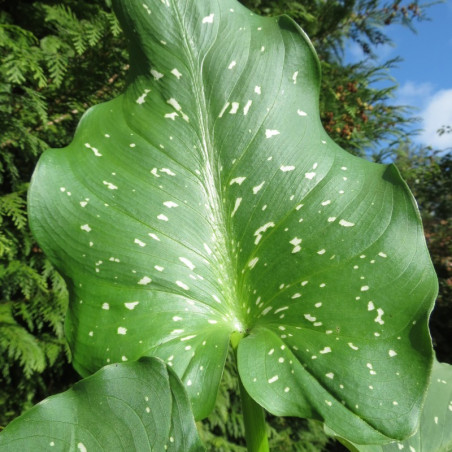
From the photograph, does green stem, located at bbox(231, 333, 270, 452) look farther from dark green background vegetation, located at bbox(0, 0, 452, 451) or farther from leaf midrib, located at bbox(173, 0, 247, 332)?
Result: dark green background vegetation, located at bbox(0, 0, 452, 451)

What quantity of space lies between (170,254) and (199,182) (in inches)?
4.1

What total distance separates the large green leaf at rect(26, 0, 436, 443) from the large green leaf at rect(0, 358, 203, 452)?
0.10 metres

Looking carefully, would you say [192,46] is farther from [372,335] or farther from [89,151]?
[372,335]

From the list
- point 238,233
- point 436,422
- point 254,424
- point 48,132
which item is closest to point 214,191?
point 238,233

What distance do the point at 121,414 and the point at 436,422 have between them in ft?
1.82

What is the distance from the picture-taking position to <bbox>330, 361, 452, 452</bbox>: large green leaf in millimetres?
767

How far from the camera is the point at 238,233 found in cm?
64

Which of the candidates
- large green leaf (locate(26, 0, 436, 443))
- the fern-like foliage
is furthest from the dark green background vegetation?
large green leaf (locate(26, 0, 436, 443))

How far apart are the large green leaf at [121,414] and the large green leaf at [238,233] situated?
0.10m

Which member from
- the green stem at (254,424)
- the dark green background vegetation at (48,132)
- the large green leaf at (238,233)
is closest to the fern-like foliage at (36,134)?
the dark green background vegetation at (48,132)

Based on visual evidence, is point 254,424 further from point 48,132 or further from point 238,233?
point 48,132

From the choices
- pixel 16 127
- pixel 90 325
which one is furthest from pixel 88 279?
pixel 16 127

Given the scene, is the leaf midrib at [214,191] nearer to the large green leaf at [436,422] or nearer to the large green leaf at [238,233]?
the large green leaf at [238,233]

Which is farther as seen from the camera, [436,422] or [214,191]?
[436,422]
